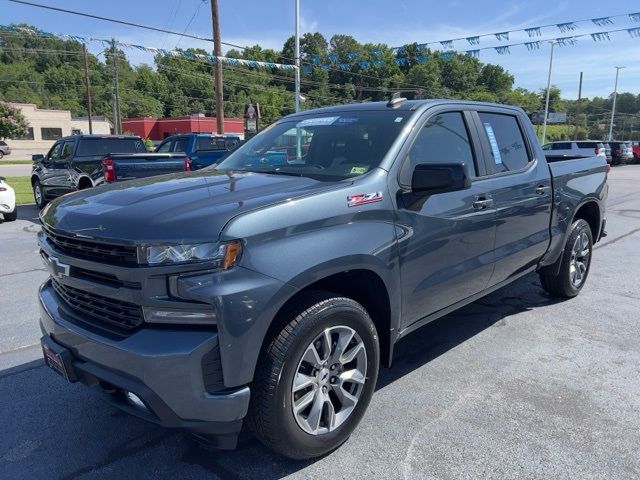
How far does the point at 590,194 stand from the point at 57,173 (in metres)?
11.3

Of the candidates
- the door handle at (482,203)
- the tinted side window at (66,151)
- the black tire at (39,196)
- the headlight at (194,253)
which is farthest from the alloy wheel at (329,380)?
the black tire at (39,196)

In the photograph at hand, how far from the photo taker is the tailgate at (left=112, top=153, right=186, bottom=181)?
381 inches

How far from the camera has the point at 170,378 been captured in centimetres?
216

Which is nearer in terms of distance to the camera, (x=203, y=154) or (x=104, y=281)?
(x=104, y=281)

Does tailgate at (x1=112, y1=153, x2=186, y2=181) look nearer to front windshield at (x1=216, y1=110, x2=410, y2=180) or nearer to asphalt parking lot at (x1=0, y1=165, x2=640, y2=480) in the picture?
asphalt parking lot at (x1=0, y1=165, x2=640, y2=480)

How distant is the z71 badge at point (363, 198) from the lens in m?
2.74

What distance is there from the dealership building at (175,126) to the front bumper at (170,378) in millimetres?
63827

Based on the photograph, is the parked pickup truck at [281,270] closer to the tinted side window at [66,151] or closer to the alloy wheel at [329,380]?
the alloy wheel at [329,380]

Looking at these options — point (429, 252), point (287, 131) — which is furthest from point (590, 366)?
point (287, 131)

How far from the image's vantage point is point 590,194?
17.5 ft

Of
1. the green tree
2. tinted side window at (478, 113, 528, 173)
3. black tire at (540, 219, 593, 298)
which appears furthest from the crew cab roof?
the green tree

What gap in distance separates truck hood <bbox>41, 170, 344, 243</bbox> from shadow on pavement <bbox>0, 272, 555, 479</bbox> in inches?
44.1

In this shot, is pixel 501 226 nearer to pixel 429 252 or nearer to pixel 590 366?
pixel 429 252

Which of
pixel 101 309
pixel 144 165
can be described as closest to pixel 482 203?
pixel 101 309
